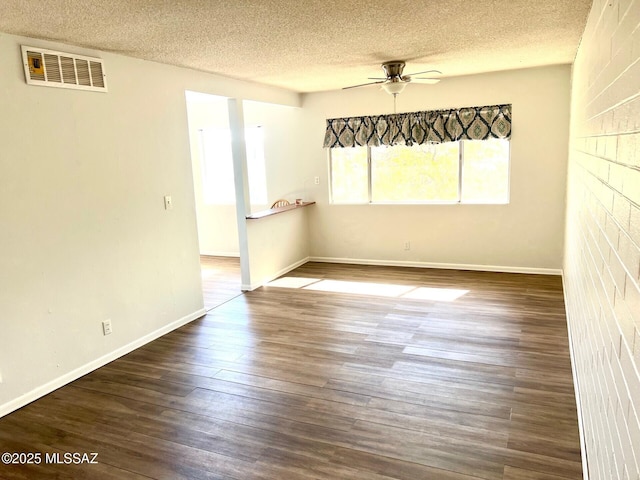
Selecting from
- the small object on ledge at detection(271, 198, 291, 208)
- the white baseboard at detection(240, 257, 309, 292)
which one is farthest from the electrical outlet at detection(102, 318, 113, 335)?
the small object on ledge at detection(271, 198, 291, 208)

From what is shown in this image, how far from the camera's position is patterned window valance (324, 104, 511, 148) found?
5.36 meters

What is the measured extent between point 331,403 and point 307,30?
2.42m

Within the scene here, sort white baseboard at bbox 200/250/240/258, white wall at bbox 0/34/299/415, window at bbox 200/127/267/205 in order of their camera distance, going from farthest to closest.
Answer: white baseboard at bbox 200/250/240/258, window at bbox 200/127/267/205, white wall at bbox 0/34/299/415

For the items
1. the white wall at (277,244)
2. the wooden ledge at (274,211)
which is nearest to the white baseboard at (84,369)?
the white wall at (277,244)

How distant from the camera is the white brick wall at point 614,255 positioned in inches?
44.0

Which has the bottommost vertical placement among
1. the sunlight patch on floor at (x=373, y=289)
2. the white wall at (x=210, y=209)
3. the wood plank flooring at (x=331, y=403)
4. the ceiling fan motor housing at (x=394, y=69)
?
the wood plank flooring at (x=331, y=403)

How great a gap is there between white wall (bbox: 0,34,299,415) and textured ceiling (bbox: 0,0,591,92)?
0.38m

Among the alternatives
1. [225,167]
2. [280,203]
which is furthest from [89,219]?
[225,167]

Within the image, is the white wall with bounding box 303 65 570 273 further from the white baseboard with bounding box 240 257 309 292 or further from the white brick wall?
the white brick wall

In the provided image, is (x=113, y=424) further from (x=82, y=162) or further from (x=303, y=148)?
(x=303, y=148)

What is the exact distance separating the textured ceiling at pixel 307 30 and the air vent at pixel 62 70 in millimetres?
116

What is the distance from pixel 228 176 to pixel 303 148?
4.65 ft

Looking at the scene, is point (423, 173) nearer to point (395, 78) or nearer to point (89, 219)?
point (395, 78)

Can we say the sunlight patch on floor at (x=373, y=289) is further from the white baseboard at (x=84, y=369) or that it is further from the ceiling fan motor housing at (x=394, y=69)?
the ceiling fan motor housing at (x=394, y=69)
